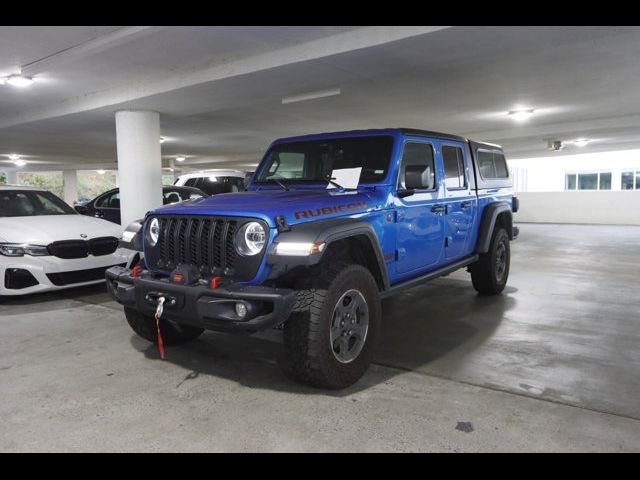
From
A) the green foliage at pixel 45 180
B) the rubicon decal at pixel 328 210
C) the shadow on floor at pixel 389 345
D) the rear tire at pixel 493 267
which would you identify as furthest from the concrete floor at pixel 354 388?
the green foliage at pixel 45 180

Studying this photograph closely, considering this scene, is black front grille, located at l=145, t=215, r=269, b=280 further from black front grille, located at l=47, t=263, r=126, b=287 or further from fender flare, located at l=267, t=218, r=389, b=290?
black front grille, located at l=47, t=263, r=126, b=287

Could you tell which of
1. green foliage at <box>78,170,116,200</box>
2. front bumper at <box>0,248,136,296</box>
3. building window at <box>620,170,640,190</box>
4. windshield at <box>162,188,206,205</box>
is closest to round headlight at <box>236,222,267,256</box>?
front bumper at <box>0,248,136,296</box>

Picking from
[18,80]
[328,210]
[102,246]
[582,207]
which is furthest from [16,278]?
[582,207]

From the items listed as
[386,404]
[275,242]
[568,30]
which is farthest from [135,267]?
[568,30]

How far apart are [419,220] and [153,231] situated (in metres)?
2.12

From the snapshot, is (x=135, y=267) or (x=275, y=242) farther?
(x=135, y=267)

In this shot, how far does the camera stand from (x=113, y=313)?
520 cm

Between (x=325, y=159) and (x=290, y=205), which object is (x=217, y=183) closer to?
(x=325, y=159)

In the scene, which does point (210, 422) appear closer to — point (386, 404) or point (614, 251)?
point (386, 404)

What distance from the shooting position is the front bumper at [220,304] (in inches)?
111

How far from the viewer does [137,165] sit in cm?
910

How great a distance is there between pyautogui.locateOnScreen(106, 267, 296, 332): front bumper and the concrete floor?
0.53 m

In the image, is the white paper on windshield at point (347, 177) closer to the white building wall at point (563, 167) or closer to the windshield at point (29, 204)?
the windshield at point (29, 204)
